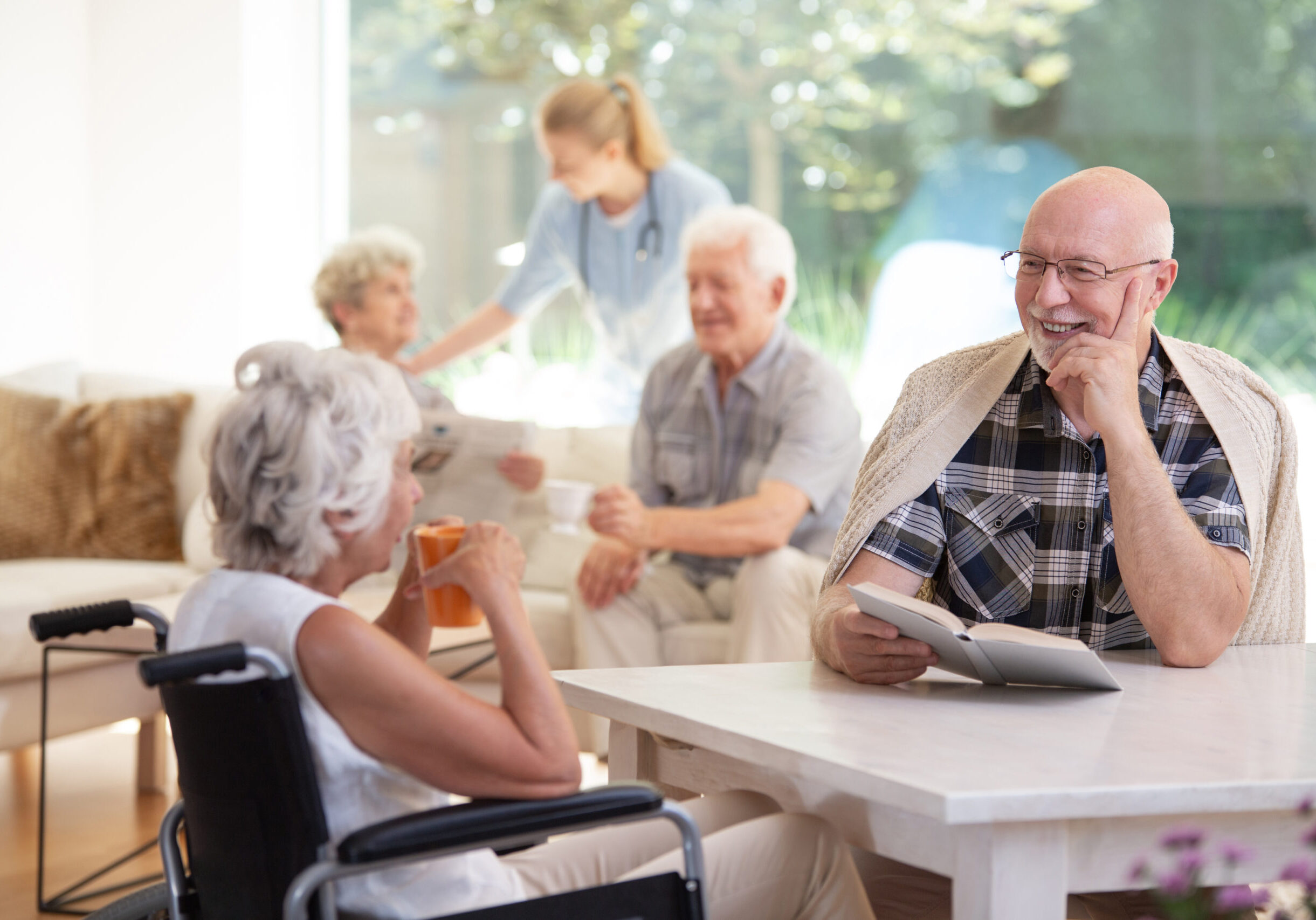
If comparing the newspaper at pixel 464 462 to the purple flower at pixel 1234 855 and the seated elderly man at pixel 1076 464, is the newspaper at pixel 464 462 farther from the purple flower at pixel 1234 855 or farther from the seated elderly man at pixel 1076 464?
the purple flower at pixel 1234 855

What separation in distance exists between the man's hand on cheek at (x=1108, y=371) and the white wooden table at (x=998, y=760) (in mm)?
310

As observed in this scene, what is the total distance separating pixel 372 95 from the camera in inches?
197

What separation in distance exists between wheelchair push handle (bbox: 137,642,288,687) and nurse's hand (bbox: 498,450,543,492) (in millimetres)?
2096

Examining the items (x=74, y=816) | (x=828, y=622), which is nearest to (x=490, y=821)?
(x=828, y=622)

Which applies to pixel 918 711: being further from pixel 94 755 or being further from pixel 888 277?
pixel 888 277

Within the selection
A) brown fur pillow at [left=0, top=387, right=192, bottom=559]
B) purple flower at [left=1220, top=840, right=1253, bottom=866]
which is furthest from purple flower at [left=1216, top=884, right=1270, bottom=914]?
brown fur pillow at [left=0, top=387, right=192, bottom=559]

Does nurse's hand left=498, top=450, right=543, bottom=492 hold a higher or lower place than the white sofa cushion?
lower

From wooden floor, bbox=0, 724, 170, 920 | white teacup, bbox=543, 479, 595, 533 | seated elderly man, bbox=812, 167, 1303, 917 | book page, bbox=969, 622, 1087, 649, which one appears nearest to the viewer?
book page, bbox=969, 622, 1087, 649

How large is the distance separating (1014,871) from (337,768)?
583mm

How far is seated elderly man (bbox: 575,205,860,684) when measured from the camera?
9.09 ft

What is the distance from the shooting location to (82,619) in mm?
1269

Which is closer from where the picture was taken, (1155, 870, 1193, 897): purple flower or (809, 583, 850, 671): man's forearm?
(1155, 870, 1193, 897): purple flower

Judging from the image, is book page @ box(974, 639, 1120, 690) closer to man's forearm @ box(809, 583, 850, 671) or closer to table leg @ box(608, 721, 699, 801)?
man's forearm @ box(809, 583, 850, 671)

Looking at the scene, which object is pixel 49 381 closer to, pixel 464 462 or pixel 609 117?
pixel 464 462
